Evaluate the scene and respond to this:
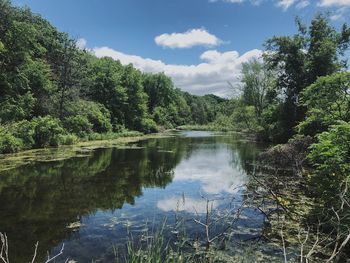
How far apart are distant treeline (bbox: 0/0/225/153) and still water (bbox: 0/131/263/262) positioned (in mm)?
8550

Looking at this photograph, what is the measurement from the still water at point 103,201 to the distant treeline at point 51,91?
8550mm

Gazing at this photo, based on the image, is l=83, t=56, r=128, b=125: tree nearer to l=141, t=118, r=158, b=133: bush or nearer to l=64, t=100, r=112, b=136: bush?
l=141, t=118, r=158, b=133: bush

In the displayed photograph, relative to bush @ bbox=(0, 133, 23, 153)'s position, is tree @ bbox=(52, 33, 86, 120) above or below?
above

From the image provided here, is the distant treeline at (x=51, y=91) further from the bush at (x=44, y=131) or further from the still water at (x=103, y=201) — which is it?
the still water at (x=103, y=201)

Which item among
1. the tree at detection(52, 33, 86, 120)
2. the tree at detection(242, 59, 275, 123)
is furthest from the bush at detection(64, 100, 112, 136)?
the tree at detection(242, 59, 275, 123)

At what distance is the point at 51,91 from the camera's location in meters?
36.7

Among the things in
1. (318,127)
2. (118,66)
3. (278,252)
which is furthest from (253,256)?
(118,66)

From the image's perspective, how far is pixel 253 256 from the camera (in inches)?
276

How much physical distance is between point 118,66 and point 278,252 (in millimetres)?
61341

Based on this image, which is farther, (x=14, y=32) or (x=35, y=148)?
(x=14, y=32)

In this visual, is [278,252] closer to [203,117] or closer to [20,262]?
[20,262]

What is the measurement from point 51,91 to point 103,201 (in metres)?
27.8

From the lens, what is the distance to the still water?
820 cm

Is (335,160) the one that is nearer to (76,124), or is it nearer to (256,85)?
(76,124)
